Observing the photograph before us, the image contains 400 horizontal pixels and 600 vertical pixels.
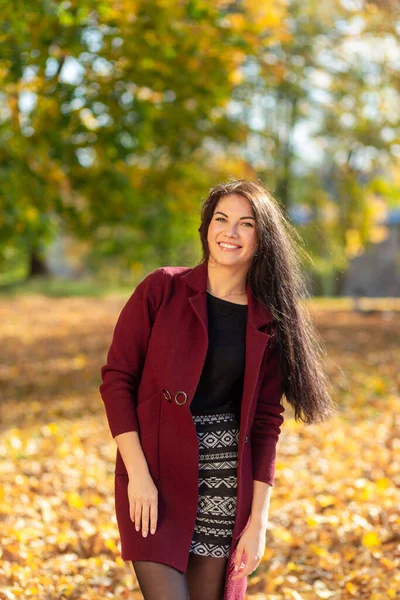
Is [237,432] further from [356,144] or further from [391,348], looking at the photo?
[356,144]

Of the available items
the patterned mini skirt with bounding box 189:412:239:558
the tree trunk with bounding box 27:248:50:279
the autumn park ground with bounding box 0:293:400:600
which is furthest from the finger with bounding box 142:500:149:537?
the tree trunk with bounding box 27:248:50:279

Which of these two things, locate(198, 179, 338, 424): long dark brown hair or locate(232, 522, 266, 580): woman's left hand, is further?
locate(198, 179, 338, 424): long dark brown hair

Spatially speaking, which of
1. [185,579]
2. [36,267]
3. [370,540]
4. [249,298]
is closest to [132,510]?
[185,579]

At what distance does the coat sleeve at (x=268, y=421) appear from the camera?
2.81 meters

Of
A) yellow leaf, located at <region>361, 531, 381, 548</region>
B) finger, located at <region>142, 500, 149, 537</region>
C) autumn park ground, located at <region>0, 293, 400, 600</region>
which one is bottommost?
autumn park ground, located at <region>0, 293, 400, 600</region>

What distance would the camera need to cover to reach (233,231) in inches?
110

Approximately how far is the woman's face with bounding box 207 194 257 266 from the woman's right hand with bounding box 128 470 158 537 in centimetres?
78

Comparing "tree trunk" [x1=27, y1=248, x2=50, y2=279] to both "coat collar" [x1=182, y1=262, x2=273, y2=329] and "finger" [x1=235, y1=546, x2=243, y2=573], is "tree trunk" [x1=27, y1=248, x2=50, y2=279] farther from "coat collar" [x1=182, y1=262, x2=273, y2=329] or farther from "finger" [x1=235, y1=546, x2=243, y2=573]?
"finger" [x1=235, y1=546, x2=243, y2=573]

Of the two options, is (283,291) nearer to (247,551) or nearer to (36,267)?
(247,551)

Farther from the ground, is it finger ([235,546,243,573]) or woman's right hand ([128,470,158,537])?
woman's right hand ([128,470,158,537])

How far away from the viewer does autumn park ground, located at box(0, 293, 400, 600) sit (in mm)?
4348

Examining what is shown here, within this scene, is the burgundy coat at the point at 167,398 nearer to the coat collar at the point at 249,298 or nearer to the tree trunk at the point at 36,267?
the coat collar at the point at 249,298

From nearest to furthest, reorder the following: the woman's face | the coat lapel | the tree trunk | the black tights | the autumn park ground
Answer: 1. the black tights
2. the coat lapel
3. the woman's face
4. the autumn park ground
5. the tree trunk

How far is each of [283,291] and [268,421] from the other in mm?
462
